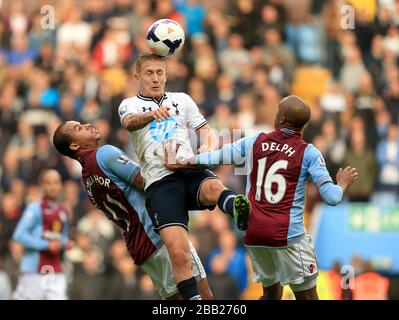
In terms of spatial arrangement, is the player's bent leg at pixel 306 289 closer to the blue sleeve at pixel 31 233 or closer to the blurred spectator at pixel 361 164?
the blue sleeve at pixel 31 233

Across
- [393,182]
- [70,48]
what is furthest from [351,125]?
[70,48]

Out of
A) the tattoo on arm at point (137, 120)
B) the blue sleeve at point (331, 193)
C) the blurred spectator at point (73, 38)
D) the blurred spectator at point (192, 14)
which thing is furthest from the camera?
the blurred spectator at point (73, 38)

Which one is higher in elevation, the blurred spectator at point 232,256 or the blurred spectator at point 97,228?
the blurred spectator at point 97,228

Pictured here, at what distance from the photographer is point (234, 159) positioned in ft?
38.2

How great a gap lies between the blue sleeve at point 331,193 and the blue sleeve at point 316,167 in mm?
61

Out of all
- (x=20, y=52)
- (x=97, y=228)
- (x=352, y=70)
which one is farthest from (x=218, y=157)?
(x=20, y=52)

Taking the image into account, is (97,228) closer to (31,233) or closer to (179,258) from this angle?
(31,233)

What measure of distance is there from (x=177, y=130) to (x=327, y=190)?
149 centimetres

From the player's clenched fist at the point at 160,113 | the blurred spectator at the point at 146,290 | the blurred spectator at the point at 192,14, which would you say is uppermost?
the blurred spectator at the point at 192,14

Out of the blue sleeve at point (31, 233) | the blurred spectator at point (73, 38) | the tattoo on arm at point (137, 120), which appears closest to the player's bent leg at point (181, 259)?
the tattoo on arm at point (137, 120)

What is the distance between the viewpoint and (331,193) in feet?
37.0

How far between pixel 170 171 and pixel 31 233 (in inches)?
171

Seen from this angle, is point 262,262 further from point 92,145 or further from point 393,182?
point 393,182

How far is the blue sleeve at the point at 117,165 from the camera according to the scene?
1200 centimetres
